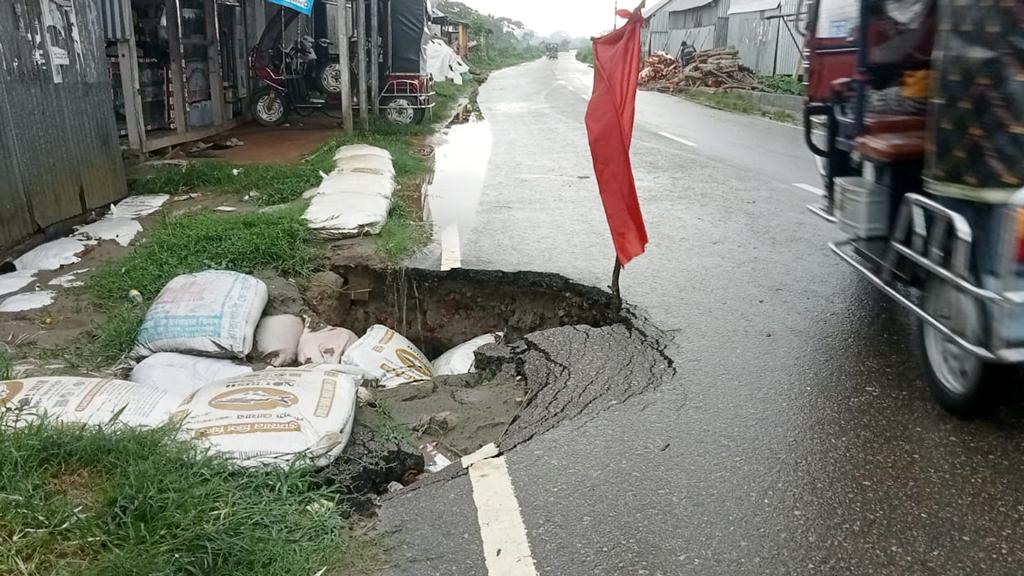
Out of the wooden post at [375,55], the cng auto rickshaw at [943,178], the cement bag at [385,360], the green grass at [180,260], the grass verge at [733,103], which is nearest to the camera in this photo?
the cng auto rickshaw at [943,178]

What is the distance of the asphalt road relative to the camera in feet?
8.98

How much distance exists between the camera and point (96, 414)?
10.4 ft

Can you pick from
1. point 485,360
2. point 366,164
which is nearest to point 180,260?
point 485,360

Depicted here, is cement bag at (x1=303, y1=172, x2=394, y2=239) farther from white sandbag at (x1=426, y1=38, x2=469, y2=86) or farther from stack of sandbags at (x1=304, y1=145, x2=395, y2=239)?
white sandbag at (x1=426, y1=38, x2=469, y2=86)

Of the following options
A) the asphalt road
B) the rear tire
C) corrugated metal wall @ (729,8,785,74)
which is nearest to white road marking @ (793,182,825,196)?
the asphalt road

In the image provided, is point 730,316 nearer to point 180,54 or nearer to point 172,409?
point 172,409

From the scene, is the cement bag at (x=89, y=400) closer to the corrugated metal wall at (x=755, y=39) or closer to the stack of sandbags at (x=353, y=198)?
the stack of sandbags at (x=353, y=198)

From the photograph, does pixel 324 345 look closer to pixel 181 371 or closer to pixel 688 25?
pixel 181 371

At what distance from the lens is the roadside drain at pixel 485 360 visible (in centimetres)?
358

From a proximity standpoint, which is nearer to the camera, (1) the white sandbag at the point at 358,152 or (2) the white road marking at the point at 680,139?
(1) the white sandbag at the point at 358,152

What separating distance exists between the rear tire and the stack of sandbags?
14.0 feet

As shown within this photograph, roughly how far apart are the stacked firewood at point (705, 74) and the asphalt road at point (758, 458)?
69.1 ft

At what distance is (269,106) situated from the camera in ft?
45.8

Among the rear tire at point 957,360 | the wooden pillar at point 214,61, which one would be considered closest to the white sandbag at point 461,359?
the rear tire at point 957,360
